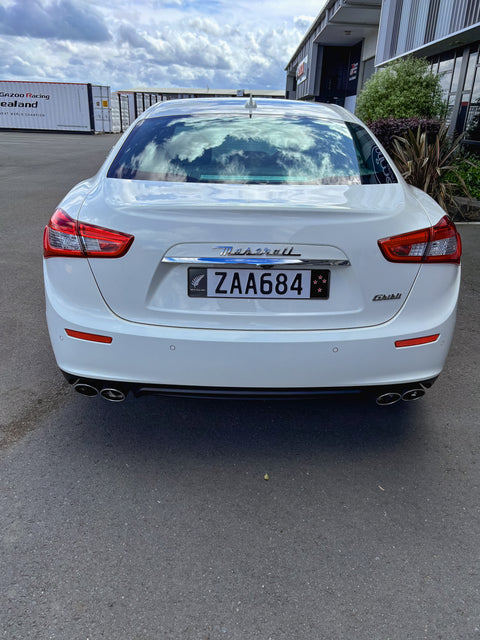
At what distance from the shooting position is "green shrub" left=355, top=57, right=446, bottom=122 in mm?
12984

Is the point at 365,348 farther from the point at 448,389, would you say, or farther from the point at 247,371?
the point at 448,389

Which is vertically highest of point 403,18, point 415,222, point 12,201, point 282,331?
point 403,18

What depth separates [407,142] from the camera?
893cm

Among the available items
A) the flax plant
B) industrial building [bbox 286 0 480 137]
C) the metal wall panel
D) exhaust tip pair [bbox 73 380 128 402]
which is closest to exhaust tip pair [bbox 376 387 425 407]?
exhaust tip pair [bbox 73 380 128 402]

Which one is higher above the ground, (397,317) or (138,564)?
(397,317)

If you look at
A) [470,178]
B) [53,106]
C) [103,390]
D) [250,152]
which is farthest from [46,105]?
[103,390]

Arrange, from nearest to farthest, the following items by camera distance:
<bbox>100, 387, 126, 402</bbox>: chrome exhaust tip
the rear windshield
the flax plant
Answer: <bbox>100, 387, 126, 402</bbox>: chrome exhaust tip, the rear windshield, the flax plant

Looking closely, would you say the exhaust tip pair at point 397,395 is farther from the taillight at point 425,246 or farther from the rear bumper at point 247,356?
the taillight at point 425,246

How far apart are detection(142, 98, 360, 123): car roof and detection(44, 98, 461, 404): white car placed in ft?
3.29

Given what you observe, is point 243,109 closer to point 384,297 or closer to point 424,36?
point 384,297

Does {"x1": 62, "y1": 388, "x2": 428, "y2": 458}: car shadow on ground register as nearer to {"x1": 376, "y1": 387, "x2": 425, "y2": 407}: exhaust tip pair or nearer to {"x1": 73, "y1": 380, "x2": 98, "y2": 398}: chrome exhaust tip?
{"x1": 376, "y1": 387, "x2": 425, "y2": 407}: exhaust tip pair

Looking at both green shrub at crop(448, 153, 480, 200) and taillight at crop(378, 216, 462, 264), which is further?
green shrub at crop(448, 153, 480, 200)

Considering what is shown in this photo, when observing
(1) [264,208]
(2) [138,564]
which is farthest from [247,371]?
(2) [138,564]

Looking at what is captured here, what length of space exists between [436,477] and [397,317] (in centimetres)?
81
